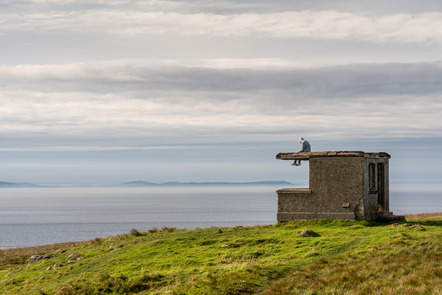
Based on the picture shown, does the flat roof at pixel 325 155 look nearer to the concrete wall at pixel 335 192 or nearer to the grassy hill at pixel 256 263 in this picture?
the concrete wall at pixel 335 192

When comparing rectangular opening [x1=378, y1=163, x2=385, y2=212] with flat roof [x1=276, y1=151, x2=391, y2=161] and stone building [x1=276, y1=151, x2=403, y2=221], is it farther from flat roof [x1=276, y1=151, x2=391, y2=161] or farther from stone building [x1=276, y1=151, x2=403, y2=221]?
flat roof [x1=276, y1=151, x2=391, y2=161]

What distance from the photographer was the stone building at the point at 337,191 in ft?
99.8

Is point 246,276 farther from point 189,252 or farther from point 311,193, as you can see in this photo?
point 311,193

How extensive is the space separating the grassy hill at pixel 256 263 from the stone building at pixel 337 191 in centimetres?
82

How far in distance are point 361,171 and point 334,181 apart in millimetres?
1641

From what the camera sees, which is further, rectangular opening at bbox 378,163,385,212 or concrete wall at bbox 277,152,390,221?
rectangular opening at bbox 378,163,385,212

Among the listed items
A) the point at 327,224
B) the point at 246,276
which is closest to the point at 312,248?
the point at 246,276

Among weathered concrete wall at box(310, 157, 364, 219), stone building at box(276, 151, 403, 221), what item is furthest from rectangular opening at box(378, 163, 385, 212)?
weathered concrete wall at box(310, 157, 364, 219)

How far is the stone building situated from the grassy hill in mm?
824

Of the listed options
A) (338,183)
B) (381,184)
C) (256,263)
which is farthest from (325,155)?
(256,263)

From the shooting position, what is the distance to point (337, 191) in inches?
1216

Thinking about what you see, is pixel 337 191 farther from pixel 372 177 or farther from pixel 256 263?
pixel 256 263

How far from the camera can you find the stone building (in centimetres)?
3042

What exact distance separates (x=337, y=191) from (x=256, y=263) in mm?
10808
